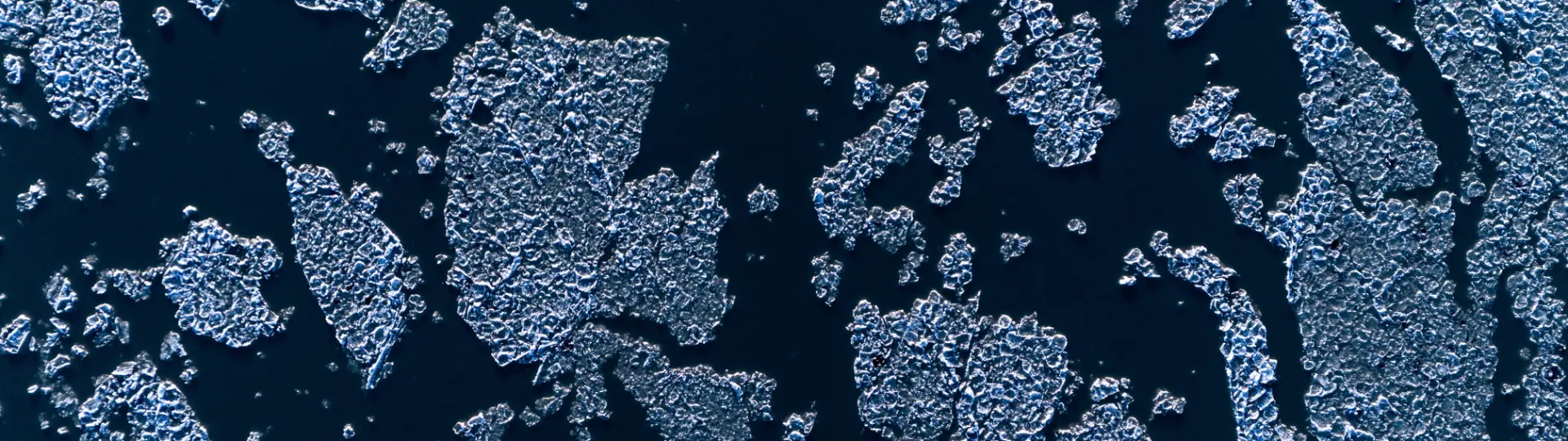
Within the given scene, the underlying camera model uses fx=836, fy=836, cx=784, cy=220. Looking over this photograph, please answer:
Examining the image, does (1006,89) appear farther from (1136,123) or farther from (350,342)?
(350,342)

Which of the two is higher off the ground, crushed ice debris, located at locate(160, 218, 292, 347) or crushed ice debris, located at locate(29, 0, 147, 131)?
crushed ice debris, located at locate(29, 0, 147, 131)

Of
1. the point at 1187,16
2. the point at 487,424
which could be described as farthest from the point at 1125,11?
the point at 487,424

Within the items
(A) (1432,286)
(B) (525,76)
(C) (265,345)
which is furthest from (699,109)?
(A) (1432,286)

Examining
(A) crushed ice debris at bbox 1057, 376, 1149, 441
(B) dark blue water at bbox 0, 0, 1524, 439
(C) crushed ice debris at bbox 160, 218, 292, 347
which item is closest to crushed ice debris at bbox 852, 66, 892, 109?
(B) dark blue water at bbox 0, 0, 1524, 439

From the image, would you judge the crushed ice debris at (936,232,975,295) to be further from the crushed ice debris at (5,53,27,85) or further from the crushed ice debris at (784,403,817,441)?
the crushed ice debris at (5,53,27,85)

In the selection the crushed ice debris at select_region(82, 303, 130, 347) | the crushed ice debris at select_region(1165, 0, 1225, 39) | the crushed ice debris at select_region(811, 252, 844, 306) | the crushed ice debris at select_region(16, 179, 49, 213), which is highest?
the crushed ice debris at select_region(1165, 0, 1225, 39)

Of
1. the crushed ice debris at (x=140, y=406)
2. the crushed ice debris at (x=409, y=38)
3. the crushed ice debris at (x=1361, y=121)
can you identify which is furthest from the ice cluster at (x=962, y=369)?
the crushed ice debris at (x=140, y=406)
